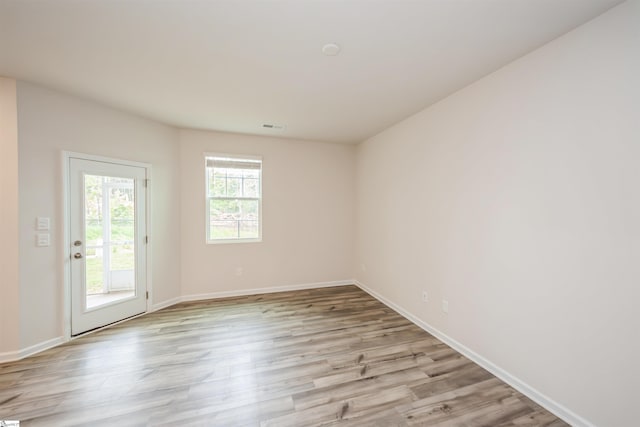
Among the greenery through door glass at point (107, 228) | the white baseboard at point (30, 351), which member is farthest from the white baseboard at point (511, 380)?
the white baseboard at point (30, 351)

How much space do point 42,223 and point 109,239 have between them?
634mm

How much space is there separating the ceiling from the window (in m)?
1.26

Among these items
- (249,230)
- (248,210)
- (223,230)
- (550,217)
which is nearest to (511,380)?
(550,217)

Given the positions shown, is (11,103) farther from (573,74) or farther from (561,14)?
(573,74)

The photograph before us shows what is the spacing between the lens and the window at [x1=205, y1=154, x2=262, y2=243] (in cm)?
401

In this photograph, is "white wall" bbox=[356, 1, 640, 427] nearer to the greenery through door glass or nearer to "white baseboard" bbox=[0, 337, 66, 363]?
the greenery through door glass

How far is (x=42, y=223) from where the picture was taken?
2488mm

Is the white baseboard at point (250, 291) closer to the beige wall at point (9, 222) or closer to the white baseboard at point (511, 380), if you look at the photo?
the beige wall at point (9, 222)

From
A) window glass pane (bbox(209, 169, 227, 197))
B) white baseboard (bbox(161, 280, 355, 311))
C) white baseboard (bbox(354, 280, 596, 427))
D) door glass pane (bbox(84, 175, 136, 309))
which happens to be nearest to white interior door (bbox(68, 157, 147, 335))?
door glass pane (bbox(84, 175, 136, 309))

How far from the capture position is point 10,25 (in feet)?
5.36

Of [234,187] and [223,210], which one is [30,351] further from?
[234,187]

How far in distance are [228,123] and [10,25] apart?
204 centimetres

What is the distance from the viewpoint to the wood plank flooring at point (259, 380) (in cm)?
170

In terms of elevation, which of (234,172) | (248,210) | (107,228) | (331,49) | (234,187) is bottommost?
(107,228)
